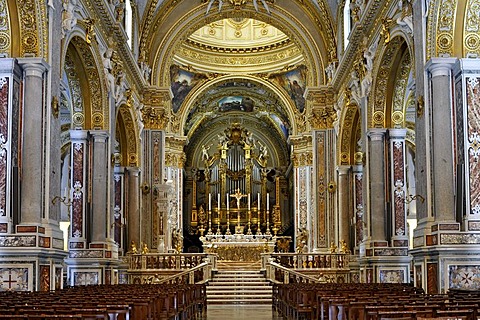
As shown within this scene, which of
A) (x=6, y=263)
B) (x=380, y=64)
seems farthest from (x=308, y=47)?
(x=6, y=263)

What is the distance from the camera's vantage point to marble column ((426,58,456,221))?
1416 cm

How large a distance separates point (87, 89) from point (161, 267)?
288 inches

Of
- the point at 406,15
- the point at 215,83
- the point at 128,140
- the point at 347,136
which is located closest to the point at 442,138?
the point at 406,15

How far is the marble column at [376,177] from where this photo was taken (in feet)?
67.1

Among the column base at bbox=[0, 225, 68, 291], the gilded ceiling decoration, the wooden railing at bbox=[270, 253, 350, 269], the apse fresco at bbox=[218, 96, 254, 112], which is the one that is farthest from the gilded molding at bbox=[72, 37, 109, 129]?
the apse fresco at bbox=[218, 96, 254, 112]

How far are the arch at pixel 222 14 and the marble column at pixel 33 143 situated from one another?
1401cm

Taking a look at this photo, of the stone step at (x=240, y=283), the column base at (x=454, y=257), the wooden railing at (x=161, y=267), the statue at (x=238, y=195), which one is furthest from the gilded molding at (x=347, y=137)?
the statue at (x=238, y=195)

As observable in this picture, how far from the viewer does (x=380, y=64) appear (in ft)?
65.1

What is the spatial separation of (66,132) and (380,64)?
52.3 feet

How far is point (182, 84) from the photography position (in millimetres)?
36625

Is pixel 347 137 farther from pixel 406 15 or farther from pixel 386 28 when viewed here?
pixel 406 15

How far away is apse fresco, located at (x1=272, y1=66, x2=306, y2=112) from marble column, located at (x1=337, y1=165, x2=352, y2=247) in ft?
32.2

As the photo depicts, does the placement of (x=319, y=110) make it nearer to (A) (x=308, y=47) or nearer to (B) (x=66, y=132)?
(A) (x=308, y=47)

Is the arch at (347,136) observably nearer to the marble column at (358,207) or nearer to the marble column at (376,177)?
the marble column at (358,207)
